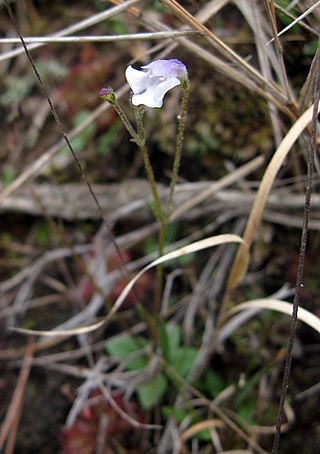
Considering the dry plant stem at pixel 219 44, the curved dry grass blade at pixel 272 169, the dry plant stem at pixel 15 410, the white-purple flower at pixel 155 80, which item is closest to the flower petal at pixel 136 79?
the white-purple flower at pixel 155 80

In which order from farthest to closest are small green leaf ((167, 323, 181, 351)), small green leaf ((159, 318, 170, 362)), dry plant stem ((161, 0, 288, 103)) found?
small green leaf ((167, 323, 181, 351))
small green leaf ((159, 318, 170, 362))
dry plant stem ((161, 0, 288, 103))

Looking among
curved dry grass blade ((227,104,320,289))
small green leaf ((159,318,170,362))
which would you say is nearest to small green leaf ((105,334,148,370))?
small green leaf ((159,318,170,362))

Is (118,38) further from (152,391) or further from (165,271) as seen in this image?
(152,391)

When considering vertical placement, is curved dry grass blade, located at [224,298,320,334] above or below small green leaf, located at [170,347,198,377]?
above

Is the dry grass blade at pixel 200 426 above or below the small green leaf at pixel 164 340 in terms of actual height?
below

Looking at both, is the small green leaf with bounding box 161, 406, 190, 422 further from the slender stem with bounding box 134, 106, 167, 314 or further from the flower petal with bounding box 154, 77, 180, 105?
the flower petal with bounding box 154, 77, 180, 105

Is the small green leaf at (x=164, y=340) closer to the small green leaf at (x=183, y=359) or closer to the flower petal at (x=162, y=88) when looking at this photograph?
the small green leaf at (x=183, y=359)

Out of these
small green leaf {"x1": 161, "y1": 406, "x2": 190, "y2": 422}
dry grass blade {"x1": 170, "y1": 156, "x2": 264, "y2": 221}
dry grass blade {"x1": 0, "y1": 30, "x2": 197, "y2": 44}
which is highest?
dry grass blade {"x1": 0, "y1": 30, "x2": 197, "y2": 44}
